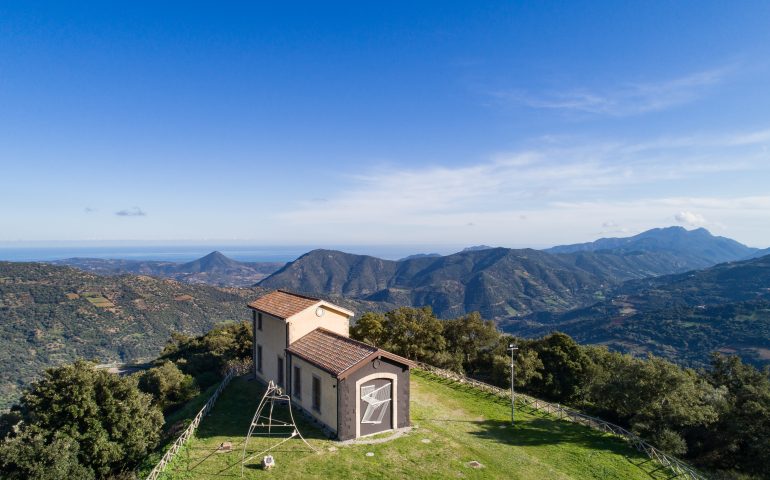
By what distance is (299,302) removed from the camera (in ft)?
82.1

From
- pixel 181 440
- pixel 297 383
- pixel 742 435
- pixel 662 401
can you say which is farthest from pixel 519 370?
pixel 181 440

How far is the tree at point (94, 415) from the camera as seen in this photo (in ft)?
55.2

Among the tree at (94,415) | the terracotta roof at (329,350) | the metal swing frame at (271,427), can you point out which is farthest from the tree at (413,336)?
the tree at (94,415)

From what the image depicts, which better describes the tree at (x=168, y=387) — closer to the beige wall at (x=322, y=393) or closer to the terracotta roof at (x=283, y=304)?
the terracotta roof at (x=283, y=304)

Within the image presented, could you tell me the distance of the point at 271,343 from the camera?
25.4 m

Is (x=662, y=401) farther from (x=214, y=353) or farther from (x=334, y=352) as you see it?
(x=214, y=353)

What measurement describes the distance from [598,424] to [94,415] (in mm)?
25681

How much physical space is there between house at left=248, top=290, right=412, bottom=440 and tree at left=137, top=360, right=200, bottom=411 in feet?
47.4

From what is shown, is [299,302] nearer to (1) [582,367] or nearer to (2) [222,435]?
(2) [222,435]

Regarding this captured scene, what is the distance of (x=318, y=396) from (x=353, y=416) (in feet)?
8.86

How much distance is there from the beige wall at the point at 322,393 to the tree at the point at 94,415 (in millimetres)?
7174

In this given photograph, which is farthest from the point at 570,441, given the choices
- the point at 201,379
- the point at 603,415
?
the point at 201,379

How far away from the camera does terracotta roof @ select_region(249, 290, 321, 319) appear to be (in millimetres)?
23812

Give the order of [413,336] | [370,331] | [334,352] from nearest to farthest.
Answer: [334,352] < [370,331] < [413,336]
